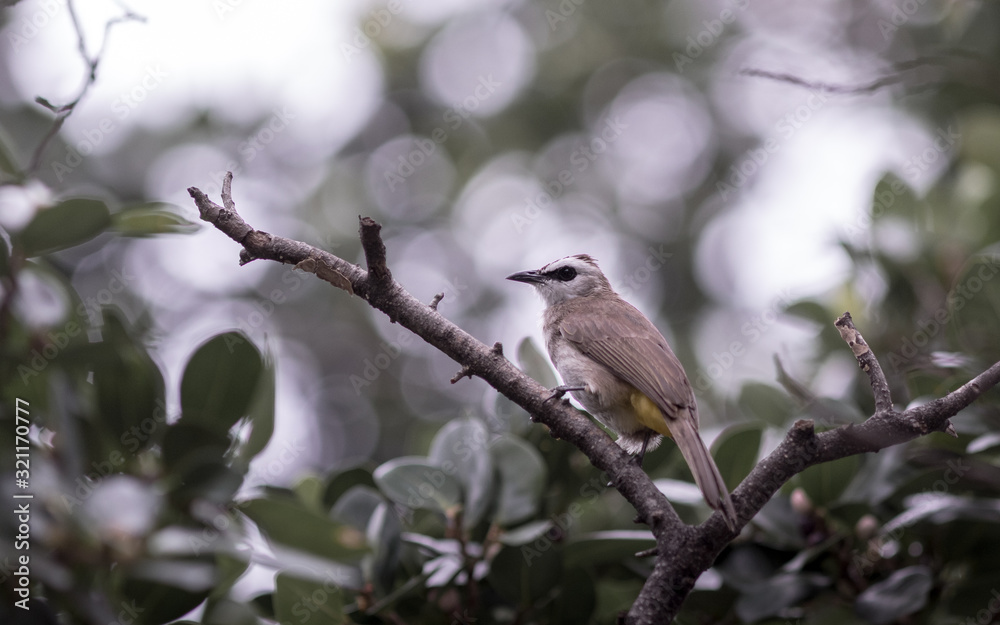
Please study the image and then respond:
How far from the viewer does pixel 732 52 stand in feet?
22.5

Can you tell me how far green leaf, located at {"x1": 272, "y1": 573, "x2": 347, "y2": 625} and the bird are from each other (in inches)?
29.7

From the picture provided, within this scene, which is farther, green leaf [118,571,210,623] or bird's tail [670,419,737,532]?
green leaf [118,571,210,623]

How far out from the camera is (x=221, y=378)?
2.11 metres

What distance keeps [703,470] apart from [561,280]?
7.89ft

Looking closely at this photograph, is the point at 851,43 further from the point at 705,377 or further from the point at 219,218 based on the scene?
the point at 219,218

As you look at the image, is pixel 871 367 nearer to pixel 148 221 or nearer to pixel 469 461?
pixel 469 461

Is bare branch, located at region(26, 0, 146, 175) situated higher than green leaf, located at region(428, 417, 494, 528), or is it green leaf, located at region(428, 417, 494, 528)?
bare branch, located at region(26, 0, 146, 175)

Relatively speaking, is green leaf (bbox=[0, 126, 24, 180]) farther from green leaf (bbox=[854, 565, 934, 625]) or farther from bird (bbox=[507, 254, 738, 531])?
green leaf (bbox=[854, 565, 934, 625])

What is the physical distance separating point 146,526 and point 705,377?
3.25m

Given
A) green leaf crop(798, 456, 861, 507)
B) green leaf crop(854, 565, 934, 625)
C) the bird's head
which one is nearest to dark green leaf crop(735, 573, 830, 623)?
green leaf crop(854, 565, 934, 625)

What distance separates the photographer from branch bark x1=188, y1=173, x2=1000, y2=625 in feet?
5.13

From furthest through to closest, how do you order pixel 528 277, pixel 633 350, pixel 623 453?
pixel 528 277 < pixel 633 350 < pixel 623 453

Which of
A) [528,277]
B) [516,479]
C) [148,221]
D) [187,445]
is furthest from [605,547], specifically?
[528,277]

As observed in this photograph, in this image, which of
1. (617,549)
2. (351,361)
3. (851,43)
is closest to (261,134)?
(351,361)
